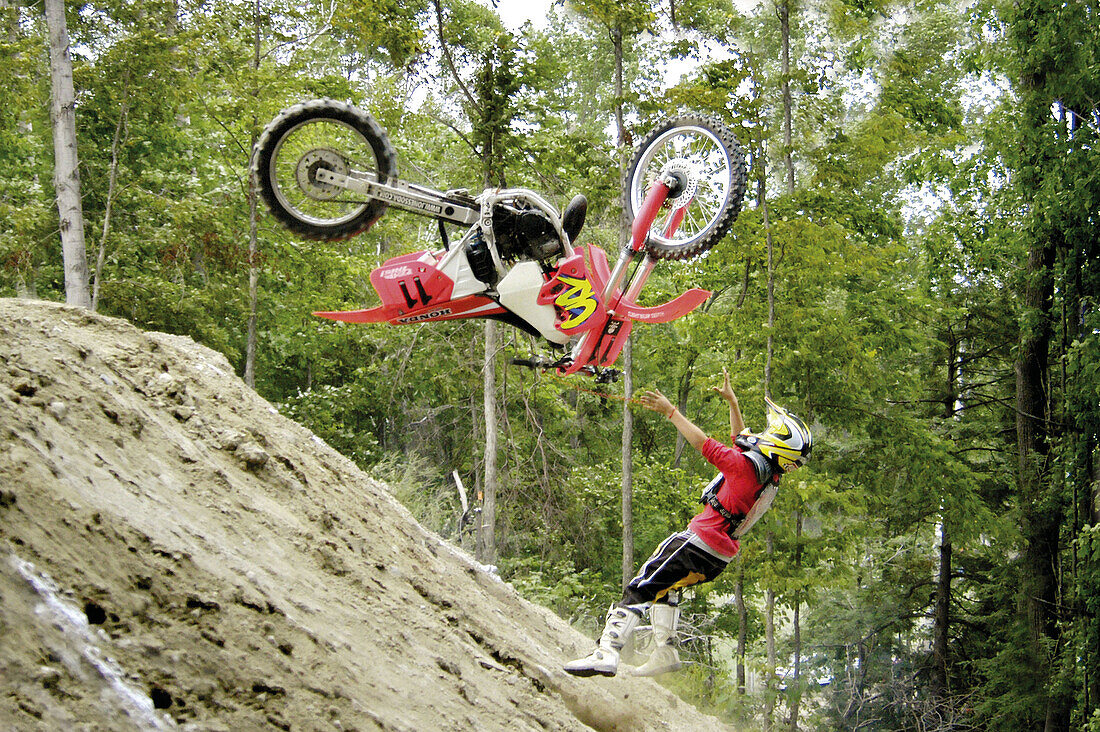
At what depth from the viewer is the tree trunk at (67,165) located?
10.4 metres

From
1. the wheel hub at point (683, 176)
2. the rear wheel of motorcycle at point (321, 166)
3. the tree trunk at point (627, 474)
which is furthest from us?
the tree trunk at point (627, 474)

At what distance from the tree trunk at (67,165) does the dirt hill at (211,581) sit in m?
3.87

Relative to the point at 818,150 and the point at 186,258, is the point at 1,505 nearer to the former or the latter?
the point at 186,258

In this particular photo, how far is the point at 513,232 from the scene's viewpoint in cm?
619

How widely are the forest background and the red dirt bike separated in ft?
11.7

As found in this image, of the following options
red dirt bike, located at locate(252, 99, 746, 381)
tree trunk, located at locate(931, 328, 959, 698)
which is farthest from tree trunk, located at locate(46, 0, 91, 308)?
tree trunk, located at locate(931, 328, 959, 698)

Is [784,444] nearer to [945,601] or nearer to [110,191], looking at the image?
[110,191]

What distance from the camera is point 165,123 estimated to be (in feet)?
46.2

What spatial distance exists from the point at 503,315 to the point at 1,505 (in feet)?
11.1

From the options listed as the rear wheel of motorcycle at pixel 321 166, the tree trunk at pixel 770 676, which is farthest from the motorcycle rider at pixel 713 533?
the tree trunk at pixel 770 676

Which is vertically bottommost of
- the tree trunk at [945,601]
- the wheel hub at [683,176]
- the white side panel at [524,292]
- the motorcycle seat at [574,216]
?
the tree trunk at [945,601]

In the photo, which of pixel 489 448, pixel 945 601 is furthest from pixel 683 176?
pixel 945 601

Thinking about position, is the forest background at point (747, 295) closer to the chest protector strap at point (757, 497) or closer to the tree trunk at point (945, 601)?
the tree trunk at point (945, 601)

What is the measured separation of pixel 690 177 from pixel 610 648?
11.1 feet
